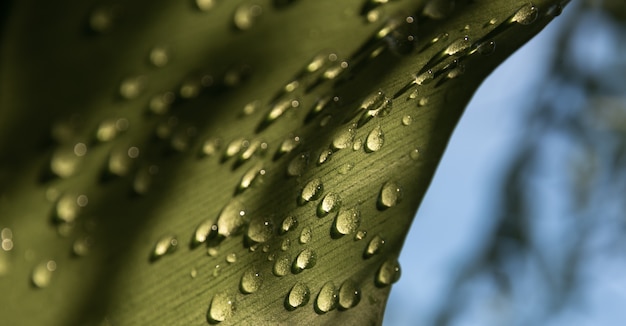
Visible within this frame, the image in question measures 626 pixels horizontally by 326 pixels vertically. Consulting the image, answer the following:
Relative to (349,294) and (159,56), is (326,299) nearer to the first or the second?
(349,294)

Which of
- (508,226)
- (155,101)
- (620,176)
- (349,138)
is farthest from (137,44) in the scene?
(620,176)

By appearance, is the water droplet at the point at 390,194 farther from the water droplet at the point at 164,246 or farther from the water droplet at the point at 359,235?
the water droplet at the point at 164,246

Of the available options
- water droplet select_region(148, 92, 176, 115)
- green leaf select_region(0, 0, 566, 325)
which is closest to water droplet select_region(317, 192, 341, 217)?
green leaf select_region(0, 0, 566, 325)

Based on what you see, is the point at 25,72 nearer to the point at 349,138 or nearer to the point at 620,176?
the point at 349,138

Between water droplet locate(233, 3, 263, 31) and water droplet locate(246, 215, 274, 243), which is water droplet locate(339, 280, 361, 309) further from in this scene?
water droplet locate(233, 3, 263, 31)

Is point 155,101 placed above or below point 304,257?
above

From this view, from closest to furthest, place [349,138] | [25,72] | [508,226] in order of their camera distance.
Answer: [25,72]
[349,138]
[508,226]

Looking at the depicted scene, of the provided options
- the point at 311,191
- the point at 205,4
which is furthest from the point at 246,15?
the point at 311,191
